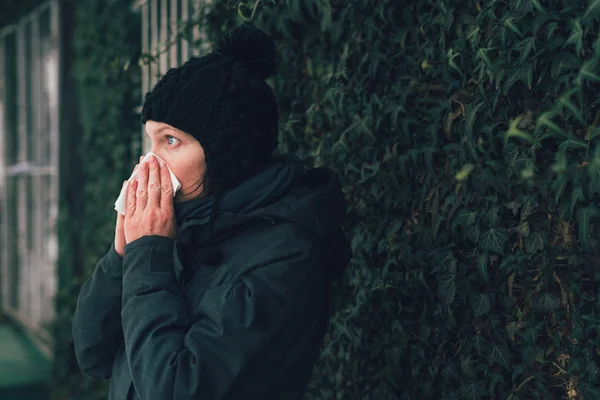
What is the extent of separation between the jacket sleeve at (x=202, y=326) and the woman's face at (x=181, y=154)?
232mm

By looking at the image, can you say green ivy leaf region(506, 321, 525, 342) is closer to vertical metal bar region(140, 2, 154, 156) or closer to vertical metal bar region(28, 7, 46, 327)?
vertical metal bar region(140, 2, 154, 156)

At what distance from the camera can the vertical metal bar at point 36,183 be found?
6.75 meters

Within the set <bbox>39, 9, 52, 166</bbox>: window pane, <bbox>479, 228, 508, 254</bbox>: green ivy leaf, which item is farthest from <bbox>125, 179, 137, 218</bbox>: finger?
<bbox>39, 9, 52, 166</bbox>: window pane

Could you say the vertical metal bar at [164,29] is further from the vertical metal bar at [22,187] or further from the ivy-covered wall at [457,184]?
the vertical metal bar at [22,187]

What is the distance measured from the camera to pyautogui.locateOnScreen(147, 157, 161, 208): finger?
6.29ft

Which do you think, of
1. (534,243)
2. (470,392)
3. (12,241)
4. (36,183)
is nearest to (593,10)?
(534,243)

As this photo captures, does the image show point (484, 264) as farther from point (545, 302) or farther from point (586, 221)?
point (586, 221)

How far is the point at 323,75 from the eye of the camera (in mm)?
2785

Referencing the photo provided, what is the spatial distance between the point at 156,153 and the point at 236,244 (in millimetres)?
334

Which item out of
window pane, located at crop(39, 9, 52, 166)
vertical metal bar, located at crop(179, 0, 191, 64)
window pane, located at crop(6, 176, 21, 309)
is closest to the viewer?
vertical metal bar, located at crop(179, 0, 191, 64)

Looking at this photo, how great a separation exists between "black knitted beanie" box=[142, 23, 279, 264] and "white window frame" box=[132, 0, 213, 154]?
4.98 feet

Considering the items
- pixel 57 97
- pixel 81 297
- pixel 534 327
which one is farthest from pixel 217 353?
pixel 57 97

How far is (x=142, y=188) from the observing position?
1.95 meters

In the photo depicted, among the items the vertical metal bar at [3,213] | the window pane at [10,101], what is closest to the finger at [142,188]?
the window pane at [10,101]
